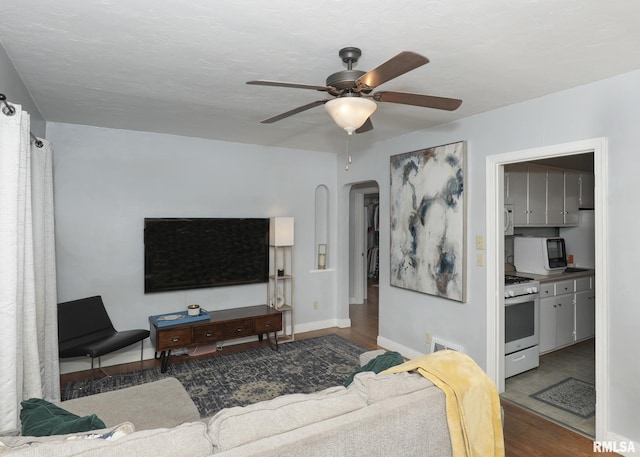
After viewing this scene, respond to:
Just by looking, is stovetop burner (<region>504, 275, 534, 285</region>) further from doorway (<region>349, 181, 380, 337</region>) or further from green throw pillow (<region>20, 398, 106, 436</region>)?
green throw pillow (<region>20, 398, 106, 436</region>)

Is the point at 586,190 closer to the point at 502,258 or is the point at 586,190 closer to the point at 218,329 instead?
the point at 502,258

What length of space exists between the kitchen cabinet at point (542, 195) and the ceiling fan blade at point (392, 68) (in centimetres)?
321

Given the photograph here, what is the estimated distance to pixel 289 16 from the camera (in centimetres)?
178

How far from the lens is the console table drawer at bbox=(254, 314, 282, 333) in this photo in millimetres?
4480

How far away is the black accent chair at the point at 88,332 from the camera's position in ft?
11.2

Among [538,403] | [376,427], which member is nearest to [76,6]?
[376,427]

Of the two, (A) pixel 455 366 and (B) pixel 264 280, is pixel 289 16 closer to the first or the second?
(A) pixel 455 366

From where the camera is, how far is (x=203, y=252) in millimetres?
4520

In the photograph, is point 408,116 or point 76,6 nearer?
point 76,6

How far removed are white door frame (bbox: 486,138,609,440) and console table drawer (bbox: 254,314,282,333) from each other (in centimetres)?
236

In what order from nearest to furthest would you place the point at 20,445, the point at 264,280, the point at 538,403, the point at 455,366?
the point at 20,445 → the point at 455,366 → the point at 538,403 → the point at 264,280

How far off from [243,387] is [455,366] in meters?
2.36

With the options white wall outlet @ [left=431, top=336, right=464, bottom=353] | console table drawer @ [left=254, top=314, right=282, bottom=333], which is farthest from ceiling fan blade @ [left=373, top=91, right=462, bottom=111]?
console table drawer @ [left=254, top=314, right=282, bottom=333]

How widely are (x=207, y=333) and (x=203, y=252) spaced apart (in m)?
0.95
